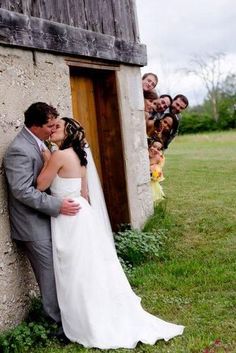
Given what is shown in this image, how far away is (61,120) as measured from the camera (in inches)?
208

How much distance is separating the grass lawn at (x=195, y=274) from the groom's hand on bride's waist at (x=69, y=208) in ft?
3.58

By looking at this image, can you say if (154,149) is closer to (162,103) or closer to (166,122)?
(166,122)

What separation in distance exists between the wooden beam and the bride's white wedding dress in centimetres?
142

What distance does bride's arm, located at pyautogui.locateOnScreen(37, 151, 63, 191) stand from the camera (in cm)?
509

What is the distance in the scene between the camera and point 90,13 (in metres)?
7.13

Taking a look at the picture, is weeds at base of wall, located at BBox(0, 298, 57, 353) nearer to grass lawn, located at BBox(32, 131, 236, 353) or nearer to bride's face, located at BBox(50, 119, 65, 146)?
grass lawn, located at BBox(32, 131, 236, 353)

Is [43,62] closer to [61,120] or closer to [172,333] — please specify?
[61,120]

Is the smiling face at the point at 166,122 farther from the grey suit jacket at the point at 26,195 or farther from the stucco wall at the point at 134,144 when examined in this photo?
the grey suit jacket at the point at 26,195

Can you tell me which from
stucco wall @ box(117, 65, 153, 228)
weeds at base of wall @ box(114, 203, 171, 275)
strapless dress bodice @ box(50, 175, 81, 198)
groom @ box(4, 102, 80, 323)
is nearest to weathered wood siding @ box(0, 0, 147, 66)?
stucco wall @ box(117, 65, 153, 228)

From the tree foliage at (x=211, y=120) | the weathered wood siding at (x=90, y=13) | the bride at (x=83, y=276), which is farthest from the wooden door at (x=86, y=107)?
the tree foliage at (x=211, y=120)

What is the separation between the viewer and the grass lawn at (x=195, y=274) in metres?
5.02

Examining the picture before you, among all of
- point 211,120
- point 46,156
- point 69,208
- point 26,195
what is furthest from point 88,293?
point 211,120

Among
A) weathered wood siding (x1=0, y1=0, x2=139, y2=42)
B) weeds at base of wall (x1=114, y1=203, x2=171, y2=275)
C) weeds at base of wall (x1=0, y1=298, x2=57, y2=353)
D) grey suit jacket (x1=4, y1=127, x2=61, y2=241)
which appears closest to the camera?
weeds at base of wall (x1=0, y1=298, x2=57, y2=353)

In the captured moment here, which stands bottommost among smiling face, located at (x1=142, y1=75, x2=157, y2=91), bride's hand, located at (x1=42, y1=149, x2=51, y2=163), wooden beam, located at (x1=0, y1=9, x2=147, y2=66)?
bride's hand, located at (x1=42, y1=149, x2=51, y2=163)
